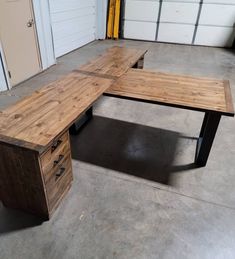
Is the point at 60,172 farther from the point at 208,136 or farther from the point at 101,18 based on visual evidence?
the point at 101,18

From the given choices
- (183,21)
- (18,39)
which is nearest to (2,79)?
(18,39)

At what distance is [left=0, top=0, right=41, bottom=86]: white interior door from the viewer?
3230 mm

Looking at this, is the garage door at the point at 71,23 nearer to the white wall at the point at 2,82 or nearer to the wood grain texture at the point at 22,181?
the white wall at the point at 2,82

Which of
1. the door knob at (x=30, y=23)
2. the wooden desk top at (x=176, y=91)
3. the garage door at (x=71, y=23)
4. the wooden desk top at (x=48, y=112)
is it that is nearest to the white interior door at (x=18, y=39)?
the door knob at (x=30, y=23)

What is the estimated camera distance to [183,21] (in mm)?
6559

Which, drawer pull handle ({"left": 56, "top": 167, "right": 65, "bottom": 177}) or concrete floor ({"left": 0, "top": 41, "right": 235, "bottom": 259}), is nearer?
concrete floor ({"left": 0, "top": 41, "right": 235, "bottom": 259})

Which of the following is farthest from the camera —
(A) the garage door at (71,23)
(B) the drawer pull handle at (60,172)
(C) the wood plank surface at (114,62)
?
(A) the garage door at (71,23)

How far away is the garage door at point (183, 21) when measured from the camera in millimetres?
6227

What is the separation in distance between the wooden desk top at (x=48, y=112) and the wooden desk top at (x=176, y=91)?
0.22 metres

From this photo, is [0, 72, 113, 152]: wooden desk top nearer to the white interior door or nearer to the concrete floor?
the concrete floor

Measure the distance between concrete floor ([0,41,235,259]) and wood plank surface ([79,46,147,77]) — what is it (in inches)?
25.3

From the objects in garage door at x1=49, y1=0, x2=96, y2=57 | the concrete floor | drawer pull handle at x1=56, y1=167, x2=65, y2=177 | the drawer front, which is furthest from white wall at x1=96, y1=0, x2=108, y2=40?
drawer pull handle at x1=56, y1=167, x2=65, y2=177

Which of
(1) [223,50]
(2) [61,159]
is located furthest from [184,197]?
(1) [223,50]

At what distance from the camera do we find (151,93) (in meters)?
2.04
